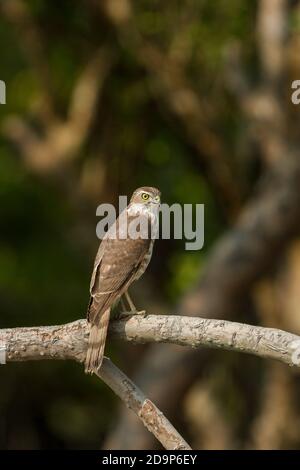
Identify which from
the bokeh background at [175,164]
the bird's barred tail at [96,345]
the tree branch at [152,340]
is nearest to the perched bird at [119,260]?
the bird's barred tail at [96,345]

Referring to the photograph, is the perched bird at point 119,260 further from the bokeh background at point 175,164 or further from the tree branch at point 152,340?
the bokeh background at point 175,164

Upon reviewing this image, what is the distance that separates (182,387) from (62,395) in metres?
7.09

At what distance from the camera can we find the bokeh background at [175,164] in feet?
40.8

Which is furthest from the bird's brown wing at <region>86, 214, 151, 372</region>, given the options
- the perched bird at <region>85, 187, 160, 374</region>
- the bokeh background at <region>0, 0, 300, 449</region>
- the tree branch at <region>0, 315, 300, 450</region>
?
the bokeh background at <region>0, 0, 300, 449</region>

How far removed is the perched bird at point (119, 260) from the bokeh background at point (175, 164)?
5630 millimetres

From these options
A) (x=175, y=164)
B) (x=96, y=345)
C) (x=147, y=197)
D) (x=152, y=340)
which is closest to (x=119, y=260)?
(x=147, y=197)

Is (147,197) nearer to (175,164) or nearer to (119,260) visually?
(119,260)

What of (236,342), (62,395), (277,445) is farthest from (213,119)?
(236,342)

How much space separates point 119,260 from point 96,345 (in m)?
0.52

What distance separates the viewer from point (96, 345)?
17.6ft

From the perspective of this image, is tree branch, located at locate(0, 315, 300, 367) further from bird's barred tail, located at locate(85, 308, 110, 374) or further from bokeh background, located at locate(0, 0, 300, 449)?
bokeh background, located at locate(0, 0, 300, 449)

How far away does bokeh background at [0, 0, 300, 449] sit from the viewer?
12.4m

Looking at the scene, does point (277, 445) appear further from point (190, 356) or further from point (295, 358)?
point (295, 358)

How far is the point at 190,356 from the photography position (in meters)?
12.2
